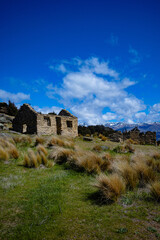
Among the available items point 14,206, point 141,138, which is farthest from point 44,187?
point 141,138

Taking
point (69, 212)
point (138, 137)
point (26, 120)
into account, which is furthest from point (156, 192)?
point (138, 137)

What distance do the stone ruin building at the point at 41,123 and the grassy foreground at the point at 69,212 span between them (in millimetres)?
12686

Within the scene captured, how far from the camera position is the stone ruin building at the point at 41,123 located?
655 inches

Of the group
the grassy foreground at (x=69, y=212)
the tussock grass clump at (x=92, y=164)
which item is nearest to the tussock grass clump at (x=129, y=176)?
the grassy foreground at (x=69, y=212)

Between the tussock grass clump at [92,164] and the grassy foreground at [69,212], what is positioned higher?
the tussock grass clump at [92,164]

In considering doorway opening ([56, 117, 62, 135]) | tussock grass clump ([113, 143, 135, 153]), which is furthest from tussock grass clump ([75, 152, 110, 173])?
doorway opening ([56, 117, 62, 135])

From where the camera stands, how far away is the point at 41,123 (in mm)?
16844

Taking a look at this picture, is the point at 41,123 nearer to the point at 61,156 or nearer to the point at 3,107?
the point at 61,156

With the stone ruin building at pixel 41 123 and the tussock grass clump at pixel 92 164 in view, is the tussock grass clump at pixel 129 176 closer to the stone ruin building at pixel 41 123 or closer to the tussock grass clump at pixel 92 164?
the tussock grass clump at pixel 92 164

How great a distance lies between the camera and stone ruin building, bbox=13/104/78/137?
16.6 meters

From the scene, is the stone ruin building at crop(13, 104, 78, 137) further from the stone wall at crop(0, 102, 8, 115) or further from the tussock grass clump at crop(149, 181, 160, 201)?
the tussock grass clump at crop(149, 181, 160, 201)

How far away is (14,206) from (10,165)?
125 inches

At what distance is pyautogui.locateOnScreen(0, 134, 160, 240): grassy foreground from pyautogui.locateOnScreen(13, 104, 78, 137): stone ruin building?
499 inches

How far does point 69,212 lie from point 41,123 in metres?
14.9
